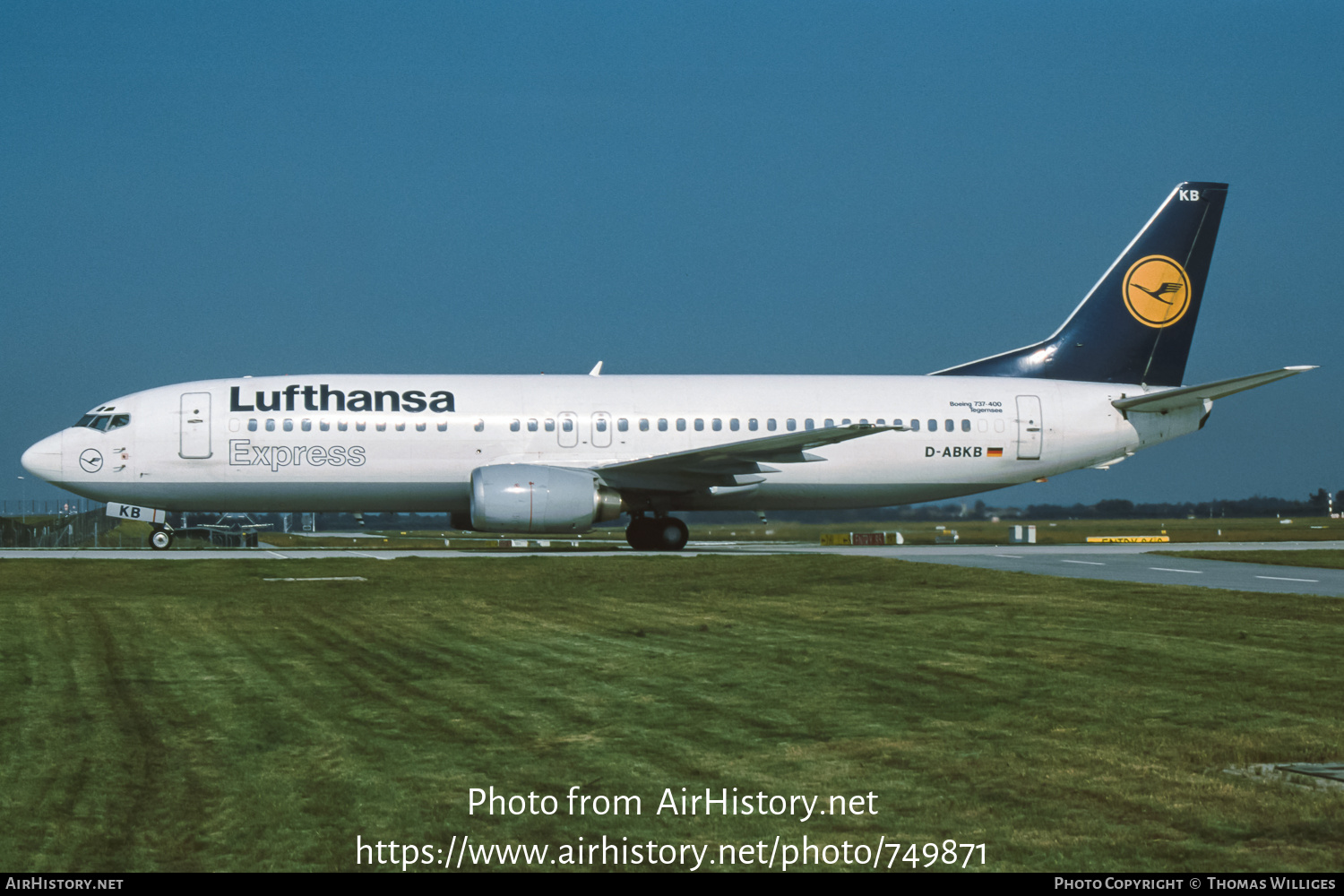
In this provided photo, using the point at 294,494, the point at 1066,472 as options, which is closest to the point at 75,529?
the point at 294,494

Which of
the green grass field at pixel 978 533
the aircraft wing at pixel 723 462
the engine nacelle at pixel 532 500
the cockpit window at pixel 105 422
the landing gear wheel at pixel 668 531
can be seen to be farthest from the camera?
the green grass field at pixel 978 533

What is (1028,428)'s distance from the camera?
94.4 feet

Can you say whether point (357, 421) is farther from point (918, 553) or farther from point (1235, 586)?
point (1235, 586)

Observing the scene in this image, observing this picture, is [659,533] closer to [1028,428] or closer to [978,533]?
[1028,428]

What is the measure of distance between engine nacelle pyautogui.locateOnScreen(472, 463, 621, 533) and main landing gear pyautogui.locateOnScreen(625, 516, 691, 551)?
8.76 feet

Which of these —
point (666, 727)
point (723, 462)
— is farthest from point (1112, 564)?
point (666, 727)

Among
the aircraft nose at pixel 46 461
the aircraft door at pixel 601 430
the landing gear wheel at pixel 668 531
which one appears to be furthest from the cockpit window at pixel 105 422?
the landing gear wheel at pixel 668 531

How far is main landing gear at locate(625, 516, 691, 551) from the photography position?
27.5 meters

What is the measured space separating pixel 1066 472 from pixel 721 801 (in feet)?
87.4

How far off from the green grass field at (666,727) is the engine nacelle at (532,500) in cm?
1093

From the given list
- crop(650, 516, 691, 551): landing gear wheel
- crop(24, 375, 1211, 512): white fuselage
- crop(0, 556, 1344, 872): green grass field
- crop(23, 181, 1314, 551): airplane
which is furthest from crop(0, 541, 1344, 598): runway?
crop(0, 556, 1344, 872): green grass field

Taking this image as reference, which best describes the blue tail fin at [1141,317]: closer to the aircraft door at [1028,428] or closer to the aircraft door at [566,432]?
the aircraft door at [1028,428]

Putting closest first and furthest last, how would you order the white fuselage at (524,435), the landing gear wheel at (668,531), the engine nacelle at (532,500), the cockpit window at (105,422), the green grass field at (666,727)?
the green grass field at (666,727) < the engine nacelle at (532,500) < the white fuselage at (524,435) < the cockpit window at (105,422) < the landing gear wheel at (668,531)

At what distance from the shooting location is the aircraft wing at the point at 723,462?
81.2 feet
